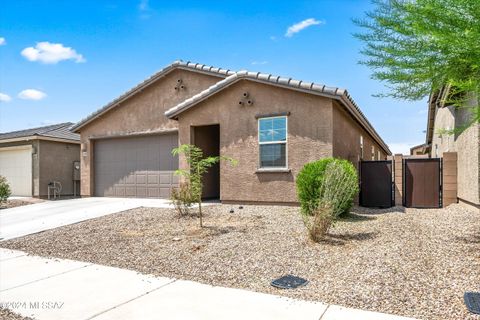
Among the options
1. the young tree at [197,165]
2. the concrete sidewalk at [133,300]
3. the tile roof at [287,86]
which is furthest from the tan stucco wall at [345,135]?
the concrete sidewalk at [133,300]

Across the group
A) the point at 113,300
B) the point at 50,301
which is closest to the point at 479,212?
the point at 113,300

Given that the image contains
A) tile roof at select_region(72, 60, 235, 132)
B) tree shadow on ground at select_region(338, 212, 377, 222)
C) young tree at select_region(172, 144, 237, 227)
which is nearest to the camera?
young tree at select_region(172, 144, 237, 227)

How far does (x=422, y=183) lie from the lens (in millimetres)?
11891

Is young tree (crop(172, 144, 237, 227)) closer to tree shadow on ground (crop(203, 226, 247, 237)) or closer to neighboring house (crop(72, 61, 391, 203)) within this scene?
tree shadow on ground (crop(203, 226, 247, 237))

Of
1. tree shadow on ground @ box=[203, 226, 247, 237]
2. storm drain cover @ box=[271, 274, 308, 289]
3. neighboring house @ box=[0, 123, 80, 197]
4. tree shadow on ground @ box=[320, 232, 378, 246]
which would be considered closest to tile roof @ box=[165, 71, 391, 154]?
tree shadow on ground @ box=[320, 232, 378, 246]

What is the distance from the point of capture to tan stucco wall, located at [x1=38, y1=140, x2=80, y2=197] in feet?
59.9

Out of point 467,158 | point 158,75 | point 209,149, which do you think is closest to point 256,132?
point 209,149

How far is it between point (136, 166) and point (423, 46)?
12775mm

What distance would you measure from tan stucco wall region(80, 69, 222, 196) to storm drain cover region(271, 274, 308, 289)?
10788mm

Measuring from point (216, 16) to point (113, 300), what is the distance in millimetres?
9647

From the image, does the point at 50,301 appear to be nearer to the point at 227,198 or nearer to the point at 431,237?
the point at 431,237

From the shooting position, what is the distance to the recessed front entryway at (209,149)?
1391 centimetres

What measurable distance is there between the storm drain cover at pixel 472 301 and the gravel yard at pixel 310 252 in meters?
0.08

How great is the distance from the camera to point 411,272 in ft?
16.1
